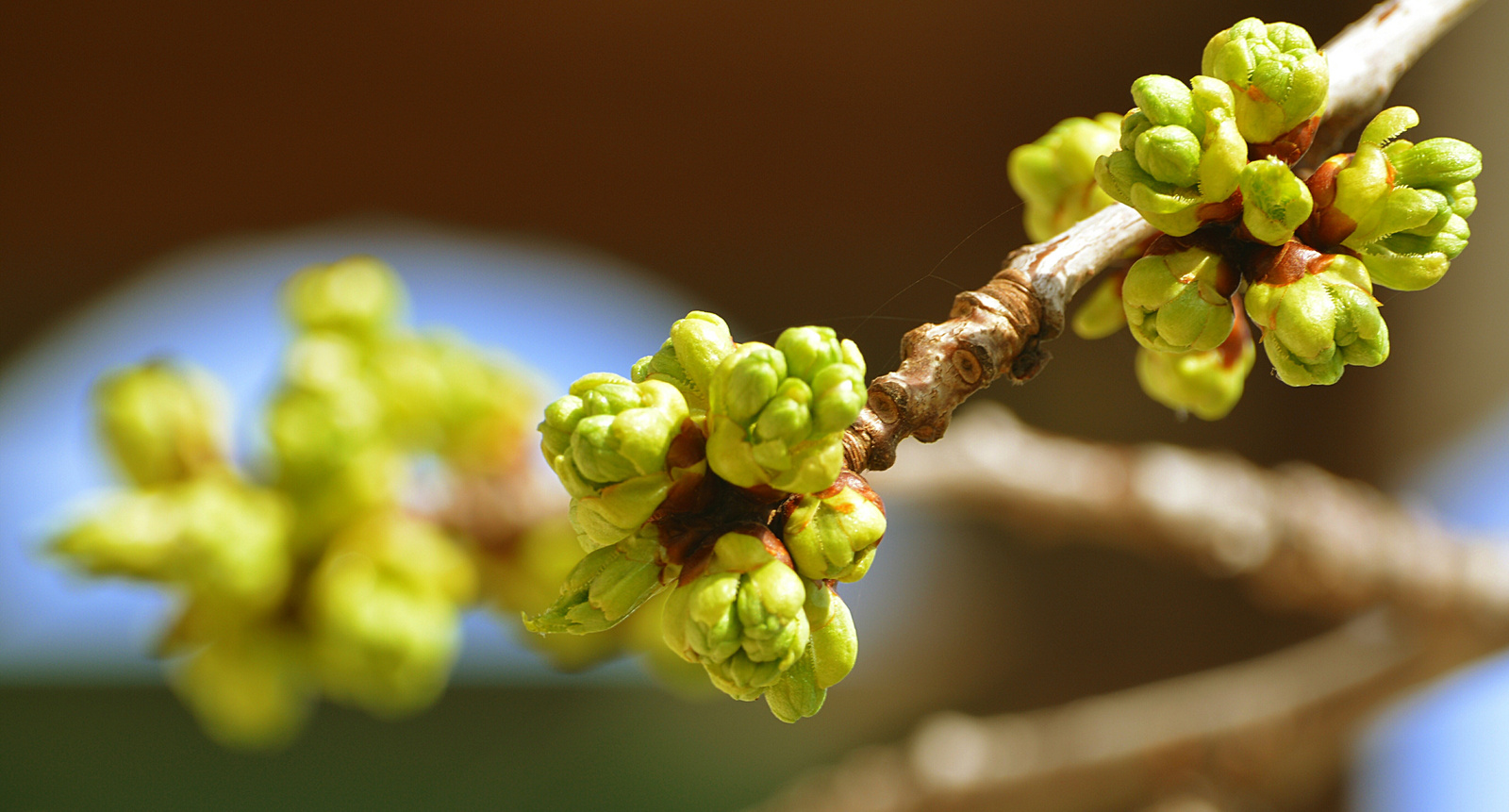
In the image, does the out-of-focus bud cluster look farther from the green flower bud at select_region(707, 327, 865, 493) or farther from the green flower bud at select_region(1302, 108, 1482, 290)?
the green flower bud at select_region(707, 327, 865, 493)

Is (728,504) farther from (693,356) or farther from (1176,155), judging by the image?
(1176,155)

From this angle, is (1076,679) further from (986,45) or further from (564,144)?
(564,144)

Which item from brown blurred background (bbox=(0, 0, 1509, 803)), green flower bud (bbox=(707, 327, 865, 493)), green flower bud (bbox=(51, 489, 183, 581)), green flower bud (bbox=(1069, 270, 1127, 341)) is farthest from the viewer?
brown blurred background (bbox=(0, 0, 1509, 803))

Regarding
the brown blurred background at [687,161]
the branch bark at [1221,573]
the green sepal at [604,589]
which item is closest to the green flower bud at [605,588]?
the green sepal at [604,589]

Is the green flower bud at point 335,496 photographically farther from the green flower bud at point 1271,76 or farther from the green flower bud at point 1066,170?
the green flower bud at point 1271,76

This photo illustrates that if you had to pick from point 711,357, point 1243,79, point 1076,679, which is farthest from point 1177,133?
point 1076,679

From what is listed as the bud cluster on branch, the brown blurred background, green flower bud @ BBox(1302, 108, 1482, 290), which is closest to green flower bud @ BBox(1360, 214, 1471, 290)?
green flower bud @ BBox(1302, 108, 1482, 290)
